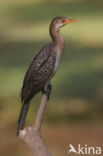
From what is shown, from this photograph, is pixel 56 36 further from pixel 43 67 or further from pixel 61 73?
pixel 61 73

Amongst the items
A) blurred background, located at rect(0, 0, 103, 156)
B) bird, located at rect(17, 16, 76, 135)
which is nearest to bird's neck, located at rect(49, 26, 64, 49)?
bird, located at rect(17, 16, 76, 135)

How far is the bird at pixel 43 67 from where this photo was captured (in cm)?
683

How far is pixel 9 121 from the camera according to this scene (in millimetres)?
12281

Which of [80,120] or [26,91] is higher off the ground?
[26,91]

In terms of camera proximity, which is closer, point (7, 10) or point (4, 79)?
point (4, 79)

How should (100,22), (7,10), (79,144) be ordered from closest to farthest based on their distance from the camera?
(79,144) < (100,22) < (7,10)

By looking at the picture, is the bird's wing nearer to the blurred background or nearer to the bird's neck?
the bird's neck

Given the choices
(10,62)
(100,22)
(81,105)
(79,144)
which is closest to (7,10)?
(100,22)

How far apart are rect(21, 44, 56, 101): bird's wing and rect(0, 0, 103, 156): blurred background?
3821mm

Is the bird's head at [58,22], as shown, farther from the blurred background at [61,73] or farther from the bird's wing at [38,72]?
the blurred background at [61,73]

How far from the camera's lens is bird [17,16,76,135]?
22.4ft

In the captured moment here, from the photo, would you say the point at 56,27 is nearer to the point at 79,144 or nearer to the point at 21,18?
the point at 79,144

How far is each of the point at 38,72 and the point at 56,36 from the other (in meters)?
0.41

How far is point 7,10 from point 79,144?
1305 cm
